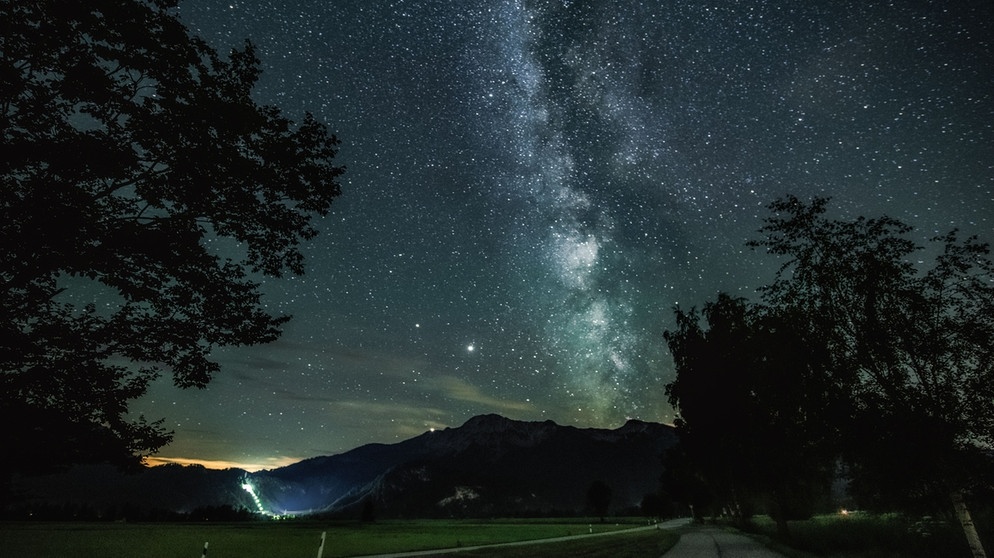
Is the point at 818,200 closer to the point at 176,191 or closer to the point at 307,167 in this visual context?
the point at 307,167

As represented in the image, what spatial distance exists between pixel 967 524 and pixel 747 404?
17.2 meters

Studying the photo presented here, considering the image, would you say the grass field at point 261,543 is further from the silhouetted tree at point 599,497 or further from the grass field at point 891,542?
the silhouetted tree at point 599,497

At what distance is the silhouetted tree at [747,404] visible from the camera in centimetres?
1777

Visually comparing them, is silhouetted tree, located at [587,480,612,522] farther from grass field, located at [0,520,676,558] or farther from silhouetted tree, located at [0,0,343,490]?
silhouetted tree, located at [0,0,343,490]

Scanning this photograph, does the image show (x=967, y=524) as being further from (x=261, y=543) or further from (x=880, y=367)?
(x=261, y=543)

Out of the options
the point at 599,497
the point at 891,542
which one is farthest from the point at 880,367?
the point at 599,497

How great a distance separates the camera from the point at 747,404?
2977 cm

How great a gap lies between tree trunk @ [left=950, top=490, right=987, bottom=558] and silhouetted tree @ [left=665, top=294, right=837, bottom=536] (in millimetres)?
3696

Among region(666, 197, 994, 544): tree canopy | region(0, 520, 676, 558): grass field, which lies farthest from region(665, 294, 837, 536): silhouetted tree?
region(0, 520, 676, 558): grass field

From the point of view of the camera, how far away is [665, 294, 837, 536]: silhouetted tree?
58.3 ft

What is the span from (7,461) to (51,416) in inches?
36.2

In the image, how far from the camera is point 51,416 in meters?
8.59

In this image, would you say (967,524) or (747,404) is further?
(747,404)

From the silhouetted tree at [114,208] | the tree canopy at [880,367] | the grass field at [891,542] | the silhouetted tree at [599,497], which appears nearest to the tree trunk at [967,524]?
the tree canopy at [880,367]
